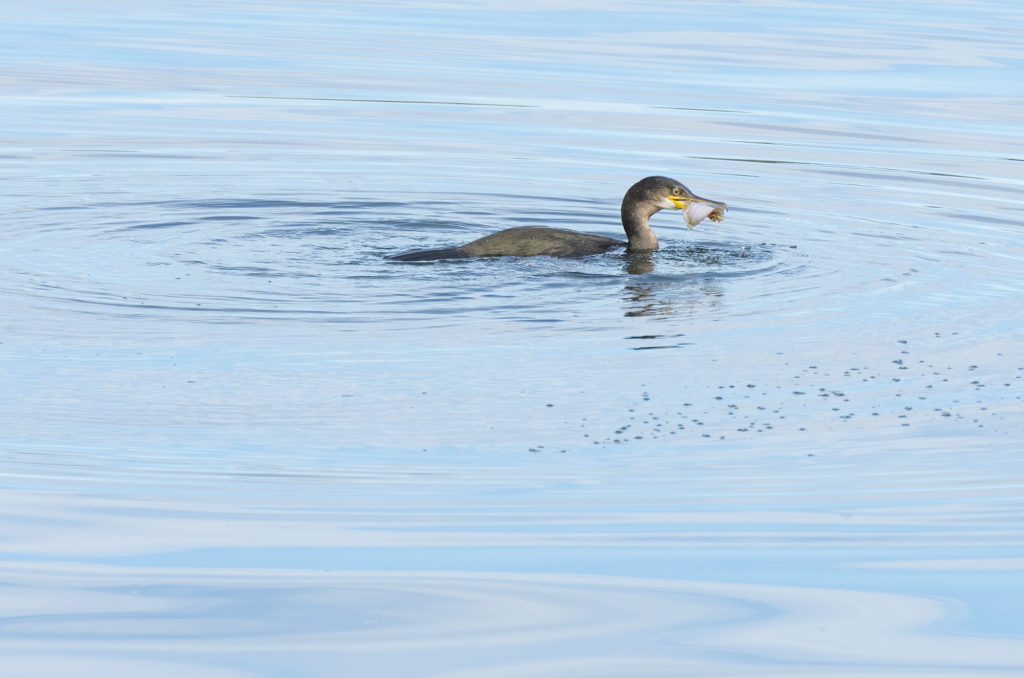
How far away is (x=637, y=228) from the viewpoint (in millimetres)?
12508

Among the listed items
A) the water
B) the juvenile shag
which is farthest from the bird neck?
the water

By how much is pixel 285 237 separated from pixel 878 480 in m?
6.34

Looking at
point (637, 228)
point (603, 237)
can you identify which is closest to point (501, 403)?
point (637, 228)

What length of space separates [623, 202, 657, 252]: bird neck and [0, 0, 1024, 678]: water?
0.44 feet

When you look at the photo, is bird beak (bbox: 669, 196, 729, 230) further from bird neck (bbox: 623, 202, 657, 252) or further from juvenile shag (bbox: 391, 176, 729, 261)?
bird neck (bbox: 623, 202, 657, 252)

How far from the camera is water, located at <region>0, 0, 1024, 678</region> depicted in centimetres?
560

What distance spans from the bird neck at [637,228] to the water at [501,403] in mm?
135

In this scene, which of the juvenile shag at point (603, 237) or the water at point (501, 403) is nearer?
the water at point (501, 403)

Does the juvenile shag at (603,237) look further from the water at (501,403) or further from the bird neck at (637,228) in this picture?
the water at (501,403)

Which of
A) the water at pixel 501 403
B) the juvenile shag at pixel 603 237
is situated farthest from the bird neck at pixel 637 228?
the water at pixel 501 403

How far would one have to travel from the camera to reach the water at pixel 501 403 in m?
5.60

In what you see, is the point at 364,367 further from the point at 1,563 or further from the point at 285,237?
the point at 285,237

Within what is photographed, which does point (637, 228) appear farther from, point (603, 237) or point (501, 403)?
point (501, 403)

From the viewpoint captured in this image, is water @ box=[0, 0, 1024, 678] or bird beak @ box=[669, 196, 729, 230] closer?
water @ box=[0, 0, 1024, 678]
